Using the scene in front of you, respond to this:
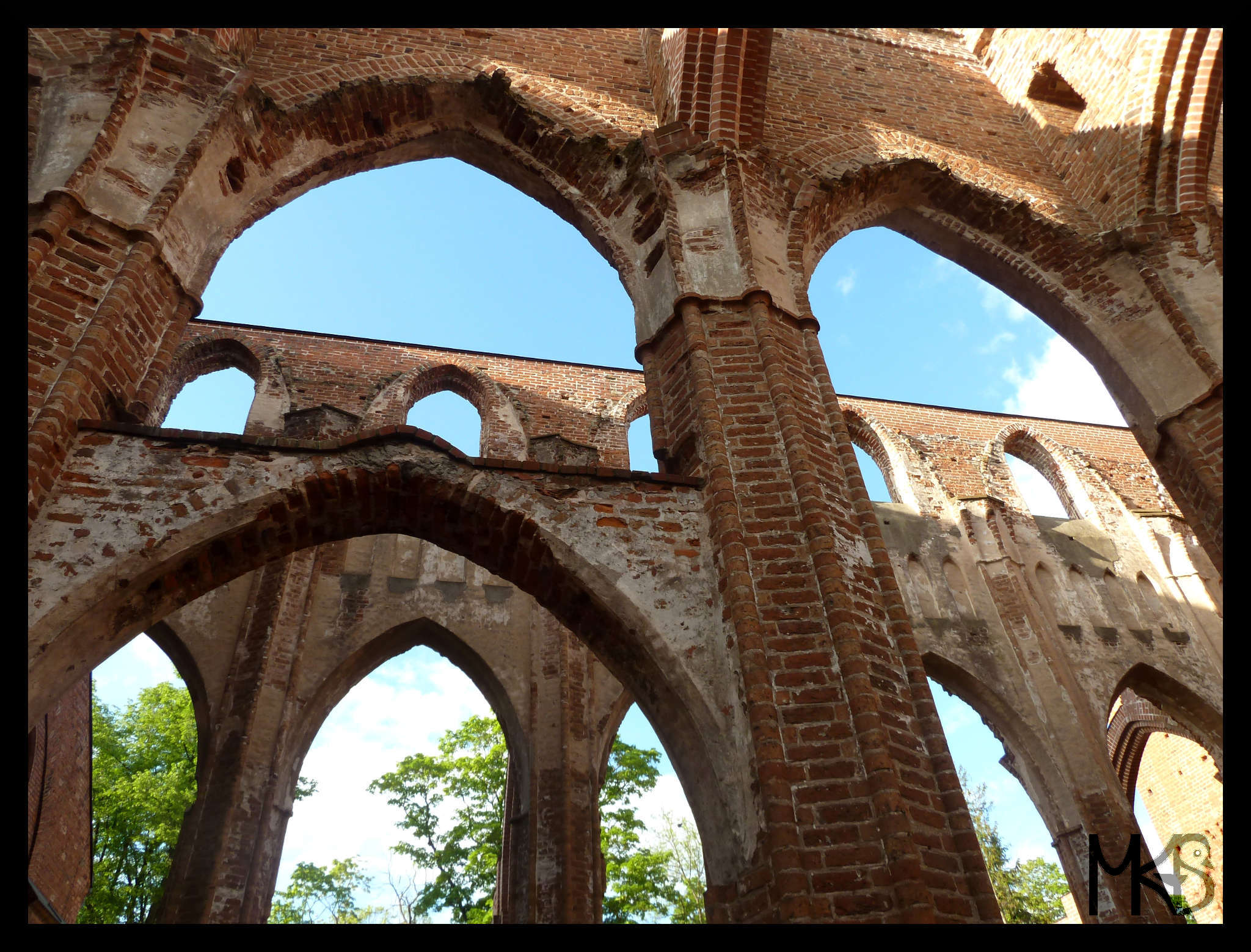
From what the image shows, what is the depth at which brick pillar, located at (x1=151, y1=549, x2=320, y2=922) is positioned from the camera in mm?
7816

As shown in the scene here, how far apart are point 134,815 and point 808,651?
14.1 metres

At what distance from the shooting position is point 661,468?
5.97 metres

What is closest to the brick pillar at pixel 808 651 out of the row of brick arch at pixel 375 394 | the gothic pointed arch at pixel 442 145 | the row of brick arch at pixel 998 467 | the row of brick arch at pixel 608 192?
the row of brick arch at pixel 608 192

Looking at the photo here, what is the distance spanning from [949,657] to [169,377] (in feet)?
37.8


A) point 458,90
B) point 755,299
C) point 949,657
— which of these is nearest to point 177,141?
point 458,90

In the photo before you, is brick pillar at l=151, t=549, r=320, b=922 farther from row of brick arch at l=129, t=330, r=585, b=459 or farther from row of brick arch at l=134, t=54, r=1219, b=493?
row of brick arch at l=134, t=54, r=1219, b=493

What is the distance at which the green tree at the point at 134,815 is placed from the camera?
13742 millimetres

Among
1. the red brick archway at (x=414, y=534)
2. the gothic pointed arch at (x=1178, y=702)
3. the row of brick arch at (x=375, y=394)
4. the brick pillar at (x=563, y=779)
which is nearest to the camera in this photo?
the red brick archway at (x=414, y=534)

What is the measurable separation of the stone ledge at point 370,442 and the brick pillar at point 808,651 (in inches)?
17.9

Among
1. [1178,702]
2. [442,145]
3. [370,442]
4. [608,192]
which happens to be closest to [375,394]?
[442,145]

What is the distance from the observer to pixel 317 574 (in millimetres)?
10383

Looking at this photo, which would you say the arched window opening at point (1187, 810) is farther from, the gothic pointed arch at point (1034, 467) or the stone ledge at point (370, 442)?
the stone ledge at point (370, 442)

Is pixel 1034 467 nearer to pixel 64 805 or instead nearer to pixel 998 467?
pixel 998 467

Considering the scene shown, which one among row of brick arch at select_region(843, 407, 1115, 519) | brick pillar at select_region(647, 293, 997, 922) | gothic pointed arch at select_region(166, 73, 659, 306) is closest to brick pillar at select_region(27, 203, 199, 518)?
gothic pointed arch at select_region(166, 73, 659, 306)
